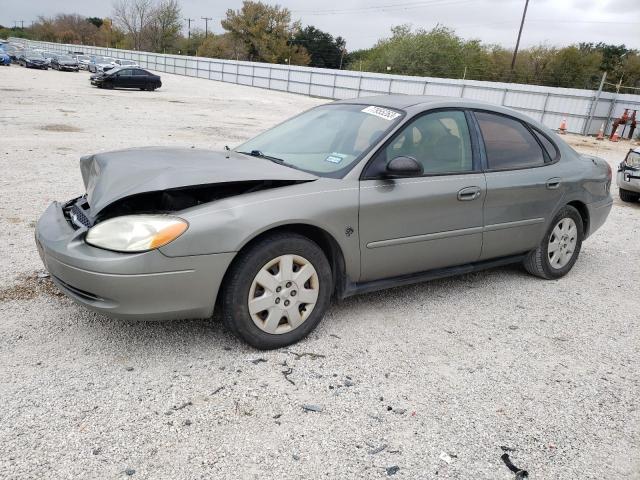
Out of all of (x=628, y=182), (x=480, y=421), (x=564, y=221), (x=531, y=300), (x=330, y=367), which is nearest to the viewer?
(x=480, y=421)

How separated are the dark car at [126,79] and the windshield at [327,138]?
27.4 m

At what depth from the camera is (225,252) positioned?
2.82m

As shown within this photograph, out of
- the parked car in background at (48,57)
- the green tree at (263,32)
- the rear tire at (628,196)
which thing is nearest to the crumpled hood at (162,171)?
the rear tire at (628,196)

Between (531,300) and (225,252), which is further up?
(225,252)

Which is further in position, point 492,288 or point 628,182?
point 628,182

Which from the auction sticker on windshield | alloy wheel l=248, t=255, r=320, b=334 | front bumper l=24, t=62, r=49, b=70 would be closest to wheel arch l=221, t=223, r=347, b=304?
alloy wheel l=248, t=255, r=320, b=334

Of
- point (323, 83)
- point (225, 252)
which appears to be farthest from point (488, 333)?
point (323, 83)

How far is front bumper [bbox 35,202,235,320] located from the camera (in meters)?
2.67

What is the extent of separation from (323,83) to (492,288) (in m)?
35.4

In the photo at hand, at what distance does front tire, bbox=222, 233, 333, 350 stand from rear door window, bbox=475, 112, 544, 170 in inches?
69.6

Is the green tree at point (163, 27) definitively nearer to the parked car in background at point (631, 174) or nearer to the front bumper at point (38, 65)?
the front bumper at point (38, 65)

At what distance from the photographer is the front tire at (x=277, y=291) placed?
293 centimetres

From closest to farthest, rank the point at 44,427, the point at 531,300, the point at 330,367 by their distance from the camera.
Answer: the point at 44,427, the point at 330,367, the point at 531,300

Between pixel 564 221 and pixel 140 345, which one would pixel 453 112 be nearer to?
pixel 564 221
